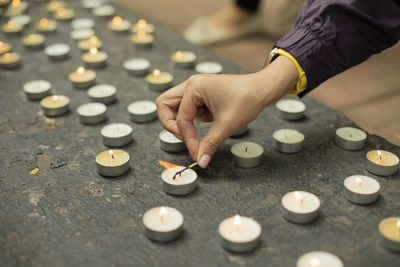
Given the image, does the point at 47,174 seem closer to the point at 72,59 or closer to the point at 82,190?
the point at 82,190

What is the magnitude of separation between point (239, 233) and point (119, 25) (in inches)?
77.2

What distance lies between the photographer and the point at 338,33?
62.7 inches

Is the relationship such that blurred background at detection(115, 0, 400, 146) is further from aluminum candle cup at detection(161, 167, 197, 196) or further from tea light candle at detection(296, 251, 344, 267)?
tea light candle at detection(296, 251, 344, 267)

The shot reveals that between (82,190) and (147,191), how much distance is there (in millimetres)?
212

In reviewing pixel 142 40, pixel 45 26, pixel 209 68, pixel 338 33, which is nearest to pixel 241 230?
pixel 338 33

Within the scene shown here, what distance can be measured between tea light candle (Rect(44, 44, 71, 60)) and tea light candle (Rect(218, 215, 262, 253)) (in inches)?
61.7

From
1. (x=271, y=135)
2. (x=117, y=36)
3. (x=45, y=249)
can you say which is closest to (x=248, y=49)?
(x=117, y=36)

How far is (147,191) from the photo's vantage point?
58.9 inches

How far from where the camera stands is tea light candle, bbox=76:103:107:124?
1885 millimetres

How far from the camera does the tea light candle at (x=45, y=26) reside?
281 centimetres

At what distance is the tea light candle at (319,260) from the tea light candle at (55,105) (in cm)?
121

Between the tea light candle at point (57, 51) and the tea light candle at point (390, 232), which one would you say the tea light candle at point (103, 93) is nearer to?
the tea light candle at point (57, 51)

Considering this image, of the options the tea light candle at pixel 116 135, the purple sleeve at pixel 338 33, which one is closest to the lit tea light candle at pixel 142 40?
the tea light candle at pixel 116 135

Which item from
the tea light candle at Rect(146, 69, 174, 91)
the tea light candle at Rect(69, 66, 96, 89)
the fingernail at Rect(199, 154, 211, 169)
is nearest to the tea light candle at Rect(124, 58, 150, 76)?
the tea light candle at Rect(146, 69, 174, 91)
